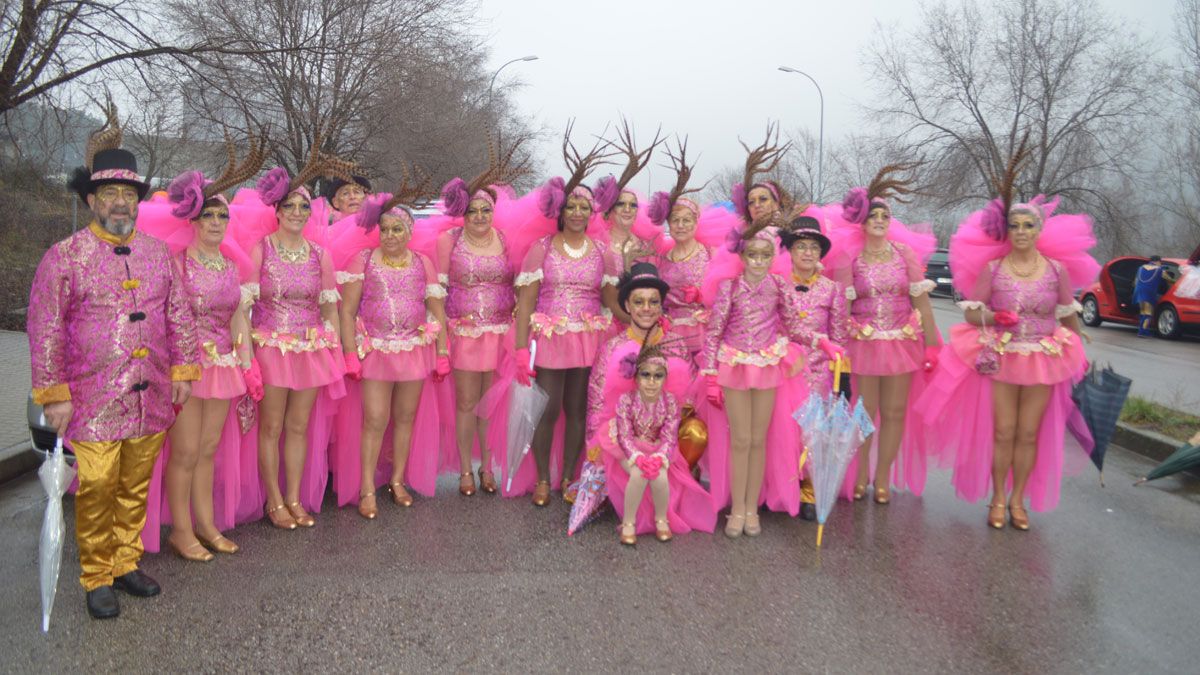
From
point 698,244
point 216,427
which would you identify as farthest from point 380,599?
point 698,244

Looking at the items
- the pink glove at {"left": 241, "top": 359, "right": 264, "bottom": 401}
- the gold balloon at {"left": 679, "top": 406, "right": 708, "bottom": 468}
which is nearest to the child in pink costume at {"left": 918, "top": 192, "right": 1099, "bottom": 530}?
the gold balloon at {"left": 679, "top": 406, "right": 708, "bottom": 468}

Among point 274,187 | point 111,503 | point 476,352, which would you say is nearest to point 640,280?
point 476,352

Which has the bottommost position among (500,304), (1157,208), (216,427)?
(216,427)

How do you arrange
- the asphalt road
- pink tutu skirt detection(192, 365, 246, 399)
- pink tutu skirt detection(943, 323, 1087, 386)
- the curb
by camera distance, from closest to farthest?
pink tutu skirt detection(192, 365, 246, 399) < pink tutu skirt detection(943, 323, 1087, 386) < the curb < the asphalt road

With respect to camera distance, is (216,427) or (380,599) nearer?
(380,599)

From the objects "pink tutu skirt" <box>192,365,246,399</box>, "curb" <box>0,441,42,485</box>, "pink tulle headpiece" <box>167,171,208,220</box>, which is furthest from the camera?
"curb" <box>0,441,42,485</box>

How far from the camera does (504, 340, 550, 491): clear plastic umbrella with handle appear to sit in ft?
17.9

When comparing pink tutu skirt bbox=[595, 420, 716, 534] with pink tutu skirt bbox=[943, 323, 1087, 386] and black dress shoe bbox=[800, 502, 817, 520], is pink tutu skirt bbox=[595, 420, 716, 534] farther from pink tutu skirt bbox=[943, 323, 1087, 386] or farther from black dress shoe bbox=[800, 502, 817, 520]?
pink tutu skirt bbox=[943, 323, 1087, 386]

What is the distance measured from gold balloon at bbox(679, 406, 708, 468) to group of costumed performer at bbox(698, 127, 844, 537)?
0.18ft

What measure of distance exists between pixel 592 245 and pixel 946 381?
2.50 m

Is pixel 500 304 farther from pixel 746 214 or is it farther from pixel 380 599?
pixel 380 599

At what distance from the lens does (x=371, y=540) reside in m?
4.90

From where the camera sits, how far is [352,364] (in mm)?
5094

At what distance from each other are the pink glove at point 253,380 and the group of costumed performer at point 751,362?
8.53 feet
